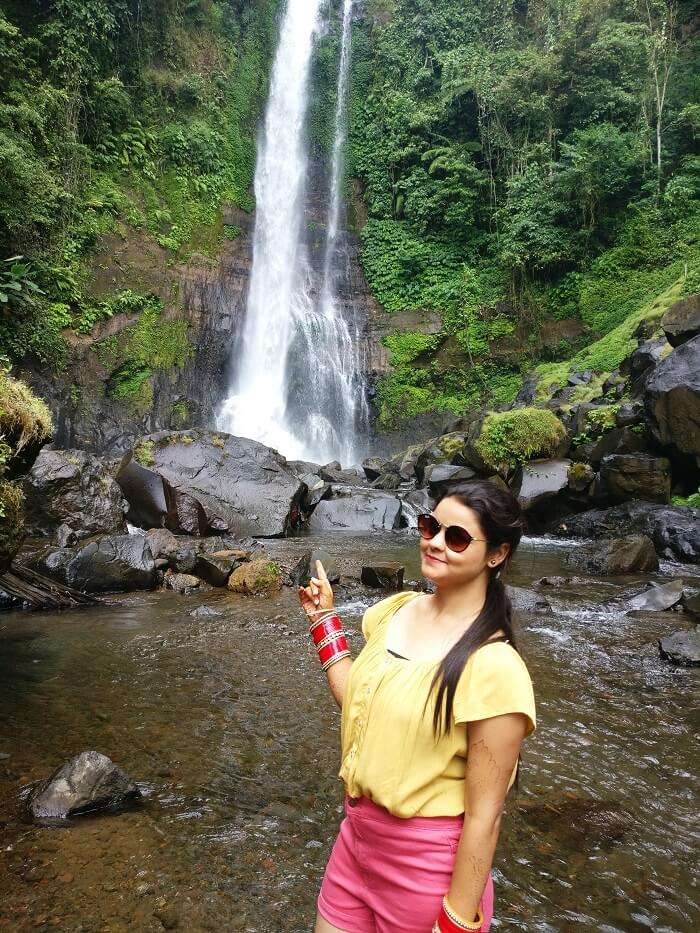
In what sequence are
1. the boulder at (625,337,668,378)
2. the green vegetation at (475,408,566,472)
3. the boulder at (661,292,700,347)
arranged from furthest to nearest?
1. the green vegetation at (475,408,566,472)
2. the boulder at (625,337,668,378)
3. the boulder at (661,292,700,347)

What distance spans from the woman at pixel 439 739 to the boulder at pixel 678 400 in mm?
10655

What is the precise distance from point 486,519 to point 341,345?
77.1 feet

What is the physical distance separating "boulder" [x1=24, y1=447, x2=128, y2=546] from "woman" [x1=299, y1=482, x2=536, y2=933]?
8819 millimetres

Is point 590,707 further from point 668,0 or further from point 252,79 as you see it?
point 252,79

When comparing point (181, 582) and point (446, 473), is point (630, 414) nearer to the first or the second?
point (446, 473)

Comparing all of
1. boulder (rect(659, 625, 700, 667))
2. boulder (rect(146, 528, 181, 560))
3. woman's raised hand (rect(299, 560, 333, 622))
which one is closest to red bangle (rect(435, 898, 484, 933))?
woman's raised hand (rect(299, 560, 333, 622))

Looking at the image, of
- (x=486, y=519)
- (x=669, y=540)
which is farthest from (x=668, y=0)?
(x=486, y=519)

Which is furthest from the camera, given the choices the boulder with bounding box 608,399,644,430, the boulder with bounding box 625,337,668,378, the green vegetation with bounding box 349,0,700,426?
the green vegetation with bounding box 349,0,700,426

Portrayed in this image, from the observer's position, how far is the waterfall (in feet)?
73.0

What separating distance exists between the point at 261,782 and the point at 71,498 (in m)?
7.76

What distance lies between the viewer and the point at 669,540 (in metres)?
10.1

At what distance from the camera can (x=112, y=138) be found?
21516 mm

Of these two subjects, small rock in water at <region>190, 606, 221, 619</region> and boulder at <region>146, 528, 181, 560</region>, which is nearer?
small rock in water at <region>190, 606, 221, 619</region>

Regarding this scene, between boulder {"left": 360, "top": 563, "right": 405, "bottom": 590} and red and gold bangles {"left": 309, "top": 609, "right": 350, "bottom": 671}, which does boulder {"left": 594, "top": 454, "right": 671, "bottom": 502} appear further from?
red and gold bangles {"left": 309, "top": 609, "right": 350, "bottom": 671}
